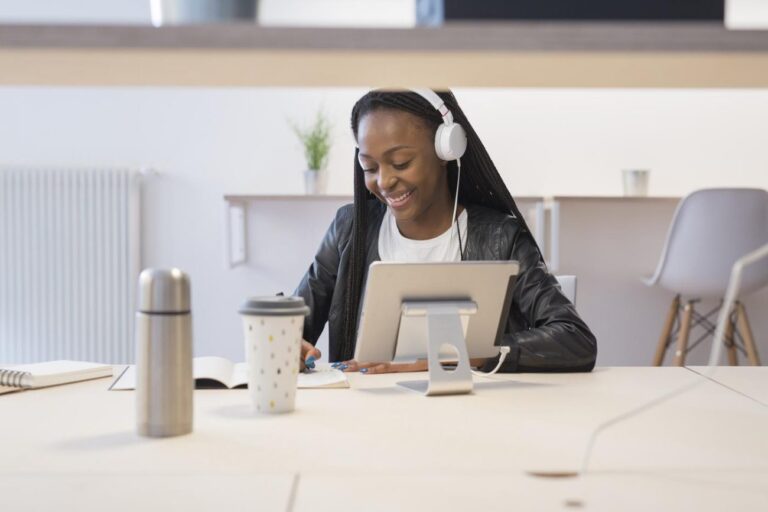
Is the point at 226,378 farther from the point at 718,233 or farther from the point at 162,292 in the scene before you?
the point at 718,233

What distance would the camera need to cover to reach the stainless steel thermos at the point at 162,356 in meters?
1.11

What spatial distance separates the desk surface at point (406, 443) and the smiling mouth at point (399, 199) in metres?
0.71

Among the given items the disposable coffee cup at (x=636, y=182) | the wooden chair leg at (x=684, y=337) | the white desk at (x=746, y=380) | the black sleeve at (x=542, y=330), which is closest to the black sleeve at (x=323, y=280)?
the black sleeve at (x=542, y=330)

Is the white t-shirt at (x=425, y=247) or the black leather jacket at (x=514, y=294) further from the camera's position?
the white t-shirt at (x=425, y=247)

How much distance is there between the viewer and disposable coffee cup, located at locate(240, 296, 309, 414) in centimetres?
127

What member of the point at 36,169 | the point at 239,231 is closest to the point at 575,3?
the point at 239,231

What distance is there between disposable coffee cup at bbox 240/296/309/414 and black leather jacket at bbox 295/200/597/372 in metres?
0.55

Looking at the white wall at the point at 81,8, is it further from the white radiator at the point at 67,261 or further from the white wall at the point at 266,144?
the white radiator at the point at 67,261

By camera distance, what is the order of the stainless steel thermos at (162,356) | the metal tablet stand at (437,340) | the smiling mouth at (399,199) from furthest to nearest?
the smiling mouth at (399,199) < the metal tablet stand at (437,340) < the stainless steel thermos at (162,356)

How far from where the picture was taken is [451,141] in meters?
2.04

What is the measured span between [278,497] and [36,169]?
139 inches

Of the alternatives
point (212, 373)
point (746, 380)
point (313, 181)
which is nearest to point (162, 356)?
point (212, 373)

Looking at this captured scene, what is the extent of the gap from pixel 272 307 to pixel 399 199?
3.00 feet

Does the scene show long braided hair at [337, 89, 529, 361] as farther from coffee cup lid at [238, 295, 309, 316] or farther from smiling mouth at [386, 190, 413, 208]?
coffee cup lid at [238, 295, 309, 316]
